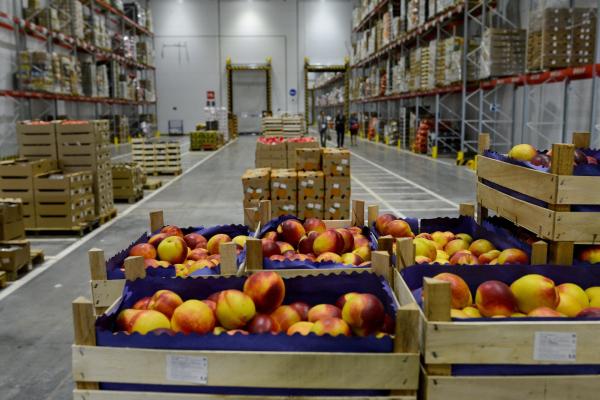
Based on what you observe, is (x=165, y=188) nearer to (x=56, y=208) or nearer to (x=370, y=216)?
(x=56, y=208)

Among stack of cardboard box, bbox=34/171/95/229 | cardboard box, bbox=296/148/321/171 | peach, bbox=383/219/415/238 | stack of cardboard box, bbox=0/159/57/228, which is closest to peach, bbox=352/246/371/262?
peach, bbox=383/219/415/238

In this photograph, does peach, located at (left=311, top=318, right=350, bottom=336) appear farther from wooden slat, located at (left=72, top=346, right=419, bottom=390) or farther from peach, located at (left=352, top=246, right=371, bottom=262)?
peach, located at (left=352, top=246, right=371, bottom=262)

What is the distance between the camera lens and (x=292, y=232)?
3.29 metres

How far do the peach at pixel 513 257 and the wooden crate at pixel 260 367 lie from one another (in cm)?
118

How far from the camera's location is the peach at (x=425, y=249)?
301 centimetres

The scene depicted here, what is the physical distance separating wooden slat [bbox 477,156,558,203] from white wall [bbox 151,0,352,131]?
3500cm

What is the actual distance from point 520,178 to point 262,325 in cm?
166

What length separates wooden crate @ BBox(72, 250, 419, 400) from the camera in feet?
5.88

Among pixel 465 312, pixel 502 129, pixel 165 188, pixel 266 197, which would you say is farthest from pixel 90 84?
pixel 465 312

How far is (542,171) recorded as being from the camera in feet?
9.07

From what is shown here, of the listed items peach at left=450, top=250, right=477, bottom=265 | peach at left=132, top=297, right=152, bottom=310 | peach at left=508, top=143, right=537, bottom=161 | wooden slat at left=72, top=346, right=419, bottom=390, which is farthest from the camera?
peach at left=508, top=143, right=537, bottom=161

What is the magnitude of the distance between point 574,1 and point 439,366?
1239cm

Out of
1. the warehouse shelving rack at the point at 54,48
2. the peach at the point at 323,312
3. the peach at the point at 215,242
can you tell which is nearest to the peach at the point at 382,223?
the peach at the point at 215,242

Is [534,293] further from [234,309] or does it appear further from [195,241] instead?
[195,241]
